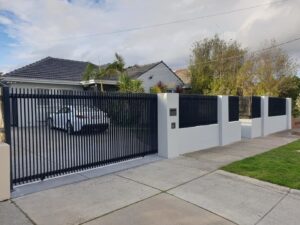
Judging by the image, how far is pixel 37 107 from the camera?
5914 mm

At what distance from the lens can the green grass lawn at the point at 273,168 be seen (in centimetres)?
640

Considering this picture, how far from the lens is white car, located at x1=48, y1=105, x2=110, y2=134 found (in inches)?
253

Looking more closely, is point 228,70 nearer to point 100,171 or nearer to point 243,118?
point 243,118

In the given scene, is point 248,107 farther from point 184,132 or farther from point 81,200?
point 81,200

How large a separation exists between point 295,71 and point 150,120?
19333 mm

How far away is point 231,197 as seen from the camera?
5348mm

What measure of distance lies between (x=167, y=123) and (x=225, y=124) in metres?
3.92

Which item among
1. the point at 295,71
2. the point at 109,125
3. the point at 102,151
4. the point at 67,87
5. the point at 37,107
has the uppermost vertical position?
the point at 295,71

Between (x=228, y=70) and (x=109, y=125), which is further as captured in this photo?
(x=228, y=70)

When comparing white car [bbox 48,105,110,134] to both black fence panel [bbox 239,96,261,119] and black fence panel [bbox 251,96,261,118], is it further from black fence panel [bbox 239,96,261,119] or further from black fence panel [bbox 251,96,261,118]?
black fence panel [bbox 251,96,261,118]

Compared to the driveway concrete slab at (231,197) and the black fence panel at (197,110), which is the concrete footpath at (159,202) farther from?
the black fence panel at (197,110)

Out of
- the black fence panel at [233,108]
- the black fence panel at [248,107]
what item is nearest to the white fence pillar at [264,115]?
the black fence panel at [248,107]

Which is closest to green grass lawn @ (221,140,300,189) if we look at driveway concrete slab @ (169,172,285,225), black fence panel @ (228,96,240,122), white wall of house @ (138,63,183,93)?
driveway concrete slab @ (169,172,285,225)

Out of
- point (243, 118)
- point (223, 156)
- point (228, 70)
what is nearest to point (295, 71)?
point (228, 70)
